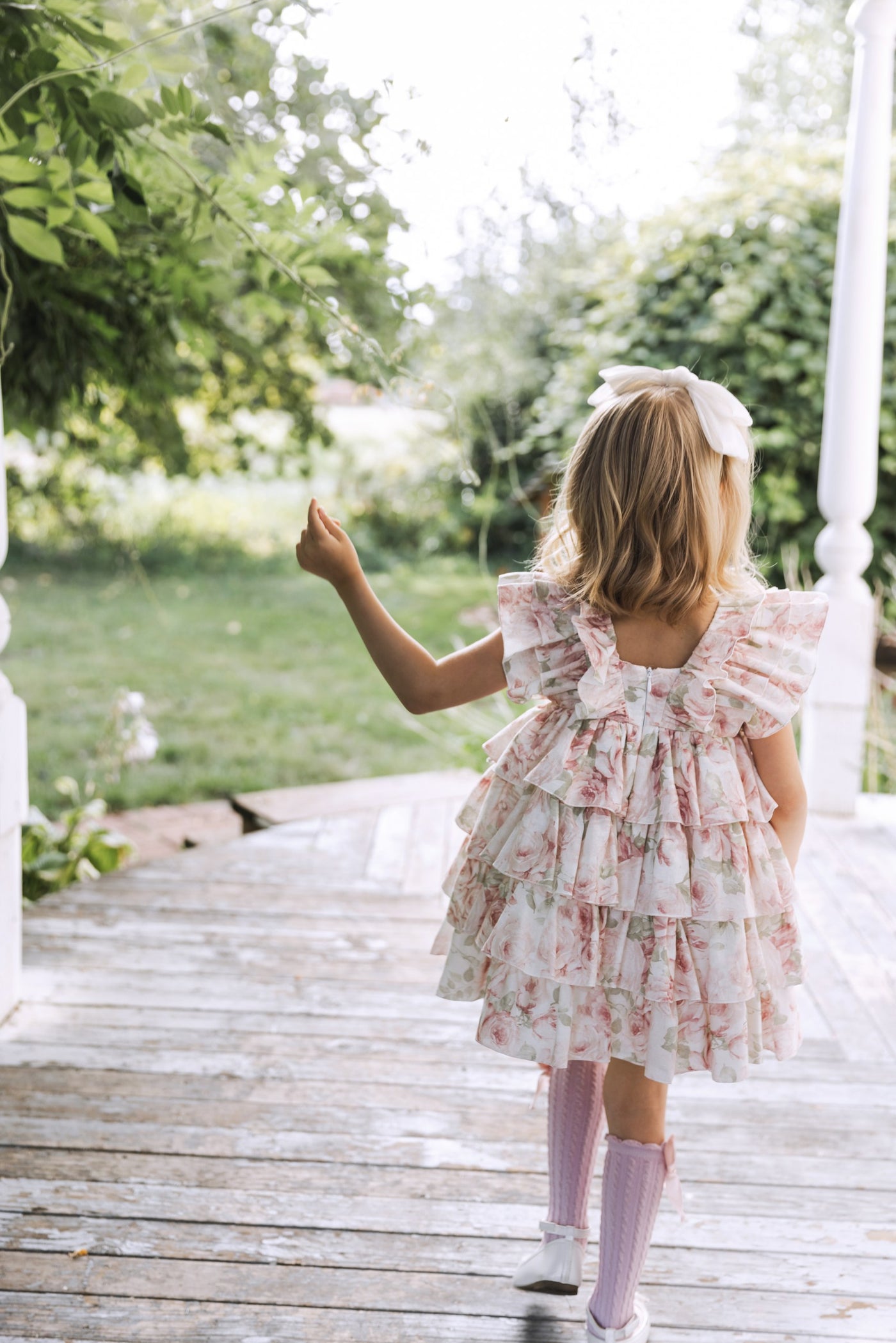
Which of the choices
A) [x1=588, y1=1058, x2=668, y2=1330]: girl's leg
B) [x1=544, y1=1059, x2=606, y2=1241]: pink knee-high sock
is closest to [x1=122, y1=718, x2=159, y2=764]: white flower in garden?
[x1=544, y1=1059, x2=606, y2=1241]: pink knee-high sock

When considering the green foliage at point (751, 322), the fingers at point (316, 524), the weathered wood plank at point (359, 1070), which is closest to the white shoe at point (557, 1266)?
the weathered wood plank at point (359, 1070)

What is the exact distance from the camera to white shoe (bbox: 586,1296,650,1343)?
1.30 m

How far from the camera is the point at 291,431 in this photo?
11.7 feet

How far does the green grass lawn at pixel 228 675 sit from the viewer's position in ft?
15.0

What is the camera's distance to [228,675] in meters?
5.48

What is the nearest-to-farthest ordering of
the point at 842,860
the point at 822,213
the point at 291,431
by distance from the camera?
the point at 842,860
the point at 291,431
the point at 822,213

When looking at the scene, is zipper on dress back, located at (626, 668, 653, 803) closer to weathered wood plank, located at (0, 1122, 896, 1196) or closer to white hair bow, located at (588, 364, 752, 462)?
white hair bow, located at (588, 364, 752, 462)

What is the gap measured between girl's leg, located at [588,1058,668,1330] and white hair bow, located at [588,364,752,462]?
2.30ft

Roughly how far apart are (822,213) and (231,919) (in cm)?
359

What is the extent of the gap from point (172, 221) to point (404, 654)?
117 centimetres

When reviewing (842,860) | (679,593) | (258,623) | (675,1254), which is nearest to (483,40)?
(679,593)

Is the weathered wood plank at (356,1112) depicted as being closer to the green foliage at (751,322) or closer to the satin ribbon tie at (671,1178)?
the satin ribbon tie at (671,1178)

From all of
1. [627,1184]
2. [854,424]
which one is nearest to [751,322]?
[854,424]

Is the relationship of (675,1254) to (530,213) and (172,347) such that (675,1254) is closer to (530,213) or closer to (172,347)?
(172,347)
